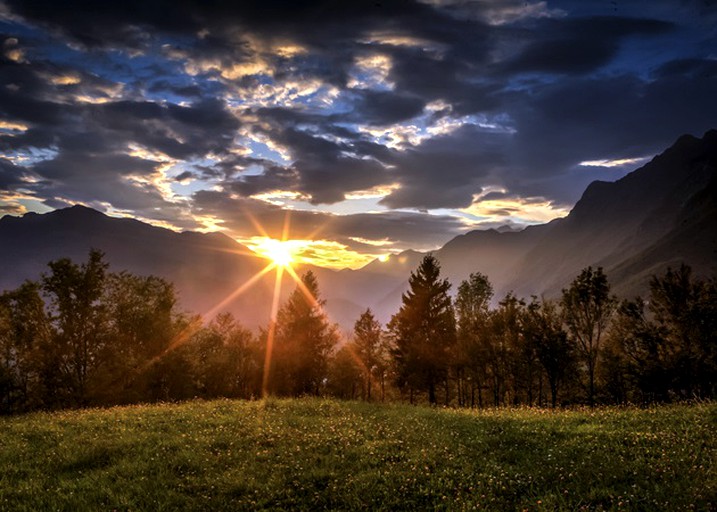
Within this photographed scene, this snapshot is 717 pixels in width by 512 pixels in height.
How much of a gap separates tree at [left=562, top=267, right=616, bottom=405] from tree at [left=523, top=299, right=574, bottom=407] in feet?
4.80

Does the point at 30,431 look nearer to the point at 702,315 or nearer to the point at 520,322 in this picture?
the point at 520,322

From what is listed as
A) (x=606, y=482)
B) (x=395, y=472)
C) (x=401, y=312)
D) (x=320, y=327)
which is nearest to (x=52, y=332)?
(x=320, y=327)

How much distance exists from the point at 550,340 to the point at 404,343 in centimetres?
1693

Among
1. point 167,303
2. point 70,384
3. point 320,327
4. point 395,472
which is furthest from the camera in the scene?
point 320,327

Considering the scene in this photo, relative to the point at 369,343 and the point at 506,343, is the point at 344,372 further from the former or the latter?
the point at 506,343

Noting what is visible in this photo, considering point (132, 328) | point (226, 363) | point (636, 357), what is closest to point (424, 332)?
point (636, 357)

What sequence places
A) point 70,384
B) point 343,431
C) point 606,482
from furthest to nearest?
1. point 70,384
2. point 343,431
3. point 606,482

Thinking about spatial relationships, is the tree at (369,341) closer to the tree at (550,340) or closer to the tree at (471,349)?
the tree at (471,349)

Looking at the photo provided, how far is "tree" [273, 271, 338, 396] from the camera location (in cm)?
5434

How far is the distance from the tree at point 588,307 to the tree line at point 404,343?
0.48 feet

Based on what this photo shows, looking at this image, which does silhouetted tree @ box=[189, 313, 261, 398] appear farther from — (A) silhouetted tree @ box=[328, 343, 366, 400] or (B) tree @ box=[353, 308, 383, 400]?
(B) tree @ box=[353, 308, 383, 400]

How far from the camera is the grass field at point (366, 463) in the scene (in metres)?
9.72

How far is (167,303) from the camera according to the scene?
5128 cm

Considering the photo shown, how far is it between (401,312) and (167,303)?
28.2 metres
